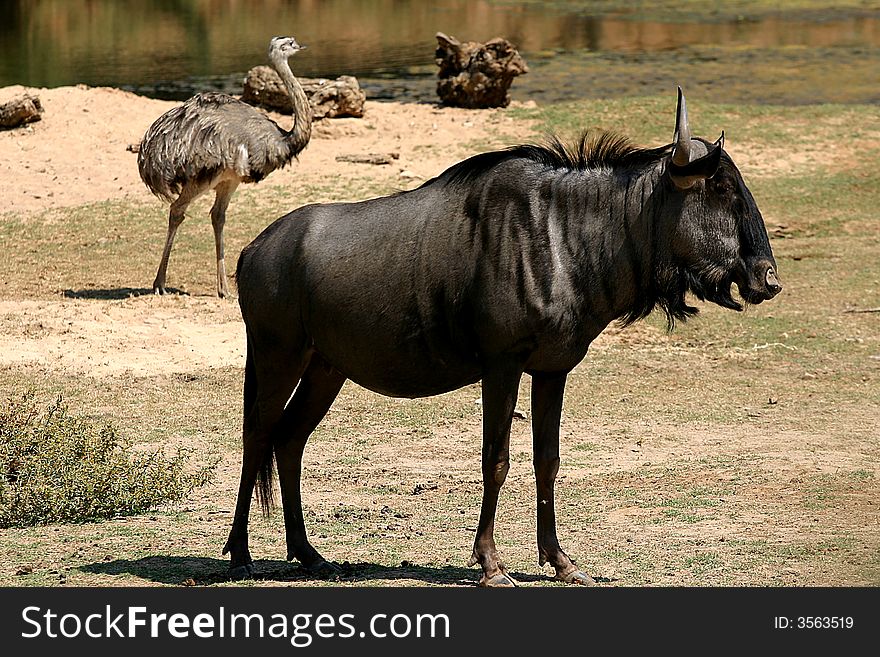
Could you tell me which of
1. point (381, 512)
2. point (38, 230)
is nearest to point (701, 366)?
point (381, 512)

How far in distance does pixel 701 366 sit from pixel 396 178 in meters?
7.49

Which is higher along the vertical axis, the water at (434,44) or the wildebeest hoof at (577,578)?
the water at (434,44)

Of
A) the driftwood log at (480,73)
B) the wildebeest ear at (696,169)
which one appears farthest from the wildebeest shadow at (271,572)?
the driftwood log at (480,73)

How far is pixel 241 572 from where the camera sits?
6.36 metres

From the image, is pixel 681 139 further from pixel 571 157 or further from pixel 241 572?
pixel 241 572

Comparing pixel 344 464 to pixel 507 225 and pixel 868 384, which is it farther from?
pixel 868 384

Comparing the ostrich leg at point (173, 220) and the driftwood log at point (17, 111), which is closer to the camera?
the ostrich leg at point (173, 220)

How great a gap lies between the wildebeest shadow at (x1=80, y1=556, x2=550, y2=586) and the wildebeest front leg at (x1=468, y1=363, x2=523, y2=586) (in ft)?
0.42

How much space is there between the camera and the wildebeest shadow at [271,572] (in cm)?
619

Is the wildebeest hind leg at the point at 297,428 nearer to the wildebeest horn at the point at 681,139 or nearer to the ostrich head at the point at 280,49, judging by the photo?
the wildebeest horn at the point at 681,139

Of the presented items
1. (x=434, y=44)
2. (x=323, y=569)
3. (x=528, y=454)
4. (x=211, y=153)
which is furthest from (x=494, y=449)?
(x=434, y=44)

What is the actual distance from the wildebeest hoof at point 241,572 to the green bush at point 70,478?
1.44 metres

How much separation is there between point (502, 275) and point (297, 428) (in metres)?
1.44

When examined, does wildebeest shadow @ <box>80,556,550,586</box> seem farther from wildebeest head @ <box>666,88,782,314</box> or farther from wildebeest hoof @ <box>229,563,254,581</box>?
wildebeest head @ <box>666,88,782,314</box>
